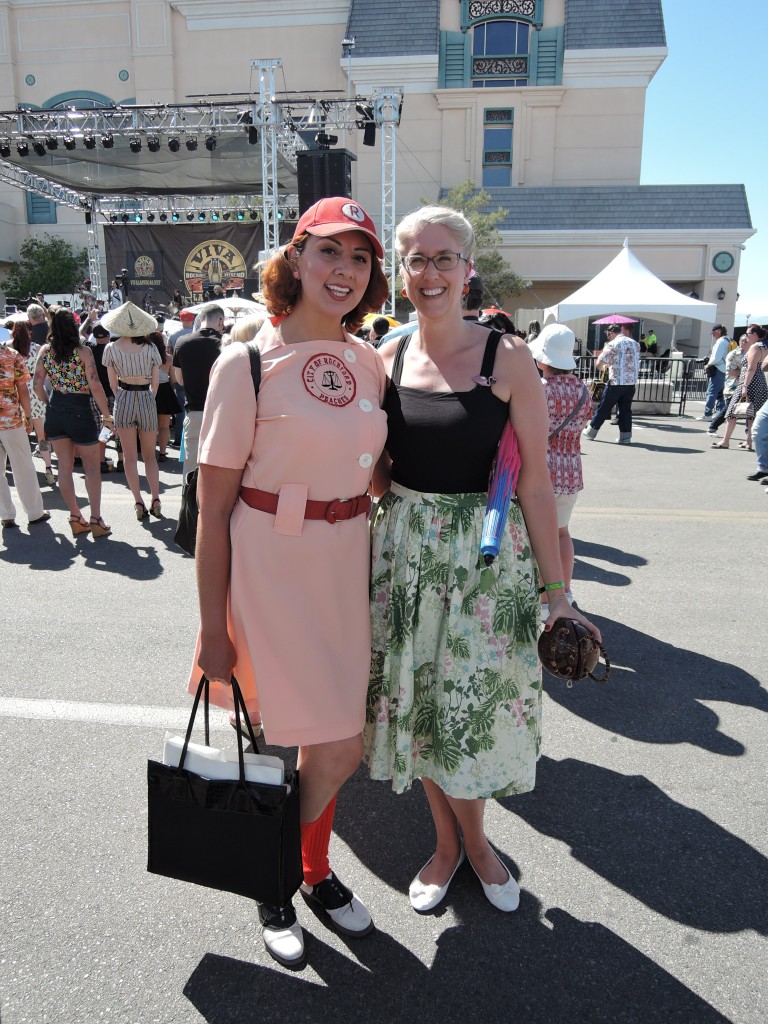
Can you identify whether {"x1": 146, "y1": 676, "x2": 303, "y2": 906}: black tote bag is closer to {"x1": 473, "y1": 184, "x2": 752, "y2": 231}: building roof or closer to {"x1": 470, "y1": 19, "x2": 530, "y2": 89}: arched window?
{"x1": 473, "y1": 184, "x2": 752, "y2": 231}: building roof

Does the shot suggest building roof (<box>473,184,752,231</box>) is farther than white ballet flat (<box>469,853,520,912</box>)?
Yes

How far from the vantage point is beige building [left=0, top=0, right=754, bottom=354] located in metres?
29.6

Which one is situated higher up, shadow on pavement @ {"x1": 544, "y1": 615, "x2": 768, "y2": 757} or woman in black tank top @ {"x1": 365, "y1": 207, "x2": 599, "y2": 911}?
woman in black tank top @ {"x1": 365, "y1": 207, "x2": 599, "y2": 911}

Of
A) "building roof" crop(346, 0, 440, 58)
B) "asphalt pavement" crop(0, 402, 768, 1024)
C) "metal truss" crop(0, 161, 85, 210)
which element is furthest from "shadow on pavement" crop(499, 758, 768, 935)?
"building roof" crop(346, 0, 440, 58)

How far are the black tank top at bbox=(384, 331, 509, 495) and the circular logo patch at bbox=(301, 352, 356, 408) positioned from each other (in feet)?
0.74

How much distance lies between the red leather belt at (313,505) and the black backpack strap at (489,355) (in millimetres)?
530

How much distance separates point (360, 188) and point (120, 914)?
31703 millimetres

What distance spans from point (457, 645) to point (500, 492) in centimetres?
46

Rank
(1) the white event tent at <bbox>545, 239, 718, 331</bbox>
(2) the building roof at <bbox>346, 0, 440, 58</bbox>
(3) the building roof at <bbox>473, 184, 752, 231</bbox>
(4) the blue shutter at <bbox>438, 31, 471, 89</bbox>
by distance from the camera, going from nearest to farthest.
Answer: (1) the white event tent at <bbox>545, 239, 718, 331</bbox> < (3) the building roof at <bbox>473, 184, 752, 231</bbox> < (2) the building roof at <bbox>346, 0, 440, 58</bbox> < (4) the blue shutter at <bbox>438, 31, 471, 89</bbox>

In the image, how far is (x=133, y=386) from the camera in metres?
6.73

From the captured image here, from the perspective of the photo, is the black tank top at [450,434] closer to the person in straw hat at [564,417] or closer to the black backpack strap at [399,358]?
the black backpack strap at [399,358]

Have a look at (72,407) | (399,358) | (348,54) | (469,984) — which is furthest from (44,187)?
(469,984)

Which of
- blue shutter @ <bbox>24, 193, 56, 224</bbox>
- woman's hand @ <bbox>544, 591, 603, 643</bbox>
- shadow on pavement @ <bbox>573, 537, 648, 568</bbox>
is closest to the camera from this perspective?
woman's hand @ <bbox>544, 591, 603, 643</bbox>

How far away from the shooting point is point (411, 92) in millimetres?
30156
